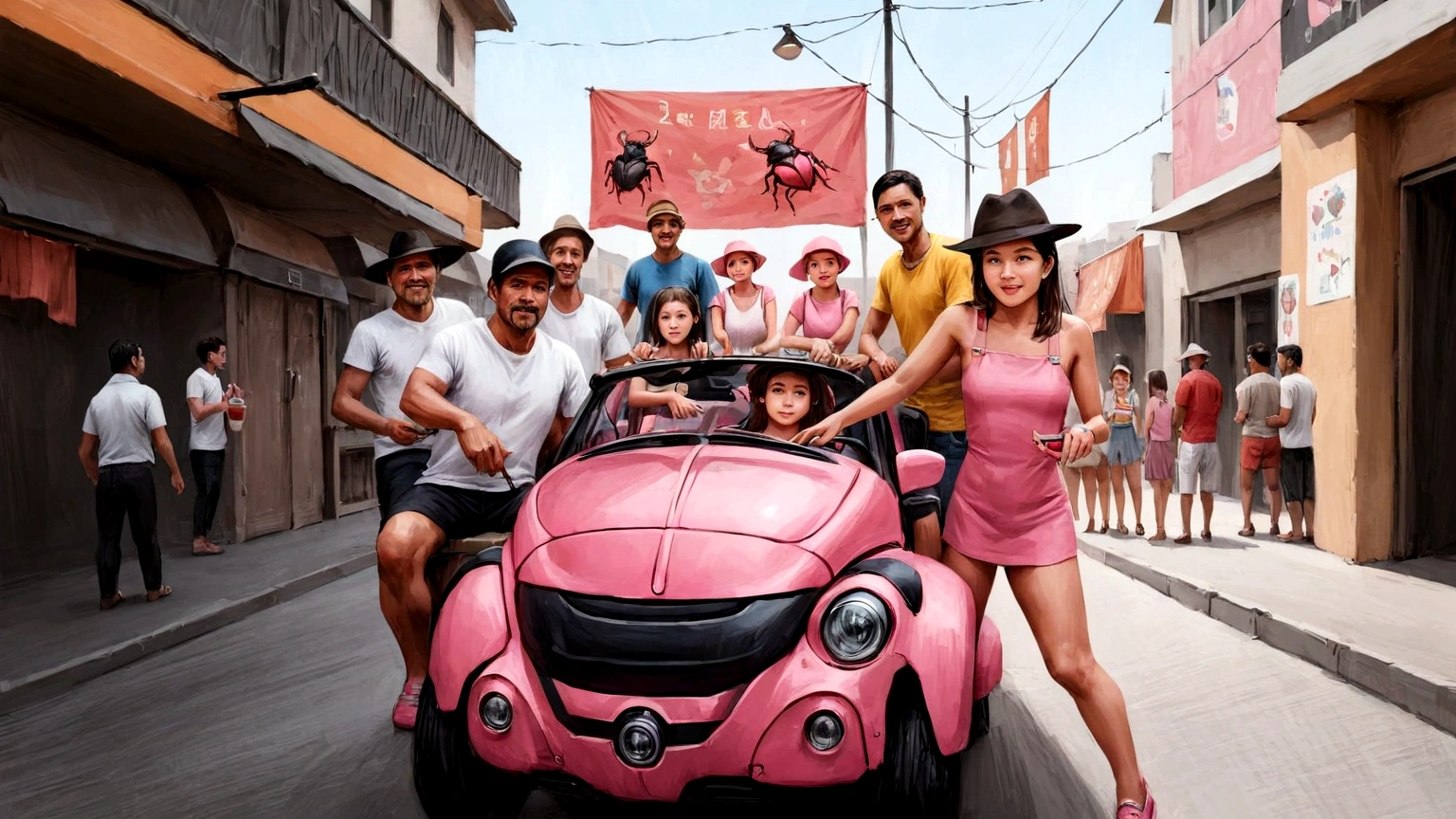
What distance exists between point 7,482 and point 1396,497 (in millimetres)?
13107

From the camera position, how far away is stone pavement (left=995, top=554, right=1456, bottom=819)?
11.3 ft

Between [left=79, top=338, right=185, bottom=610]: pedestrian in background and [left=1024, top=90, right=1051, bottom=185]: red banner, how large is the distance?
11.9 meters

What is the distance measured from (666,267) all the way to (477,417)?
246 cm

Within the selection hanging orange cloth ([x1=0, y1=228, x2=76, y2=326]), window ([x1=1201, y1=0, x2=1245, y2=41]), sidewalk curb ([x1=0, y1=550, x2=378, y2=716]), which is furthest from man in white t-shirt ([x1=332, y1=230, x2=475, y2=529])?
window ([x1=1201, y1=0, x2=1245, y2=41])

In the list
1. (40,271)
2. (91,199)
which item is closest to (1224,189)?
(91,199)

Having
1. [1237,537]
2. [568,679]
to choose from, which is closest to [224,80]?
[568,679]

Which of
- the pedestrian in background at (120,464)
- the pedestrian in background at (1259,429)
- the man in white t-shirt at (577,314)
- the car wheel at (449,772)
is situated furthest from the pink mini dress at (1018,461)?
the pedestrian in background at (1259,429)

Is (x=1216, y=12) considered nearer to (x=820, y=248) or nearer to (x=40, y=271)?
(x=820, y=248)

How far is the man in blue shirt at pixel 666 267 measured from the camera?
247 inches

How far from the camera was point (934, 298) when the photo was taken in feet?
14.2

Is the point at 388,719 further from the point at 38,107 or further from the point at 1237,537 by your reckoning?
the point at 1237,537

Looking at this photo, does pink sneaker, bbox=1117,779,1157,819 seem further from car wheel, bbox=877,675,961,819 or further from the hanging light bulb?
the hanging light bulb

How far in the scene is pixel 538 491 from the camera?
3.13 m

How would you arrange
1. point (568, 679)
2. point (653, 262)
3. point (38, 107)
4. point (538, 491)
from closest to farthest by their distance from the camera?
point (568, 679), point (538, 491), point (653, 262), point (38, 107)
